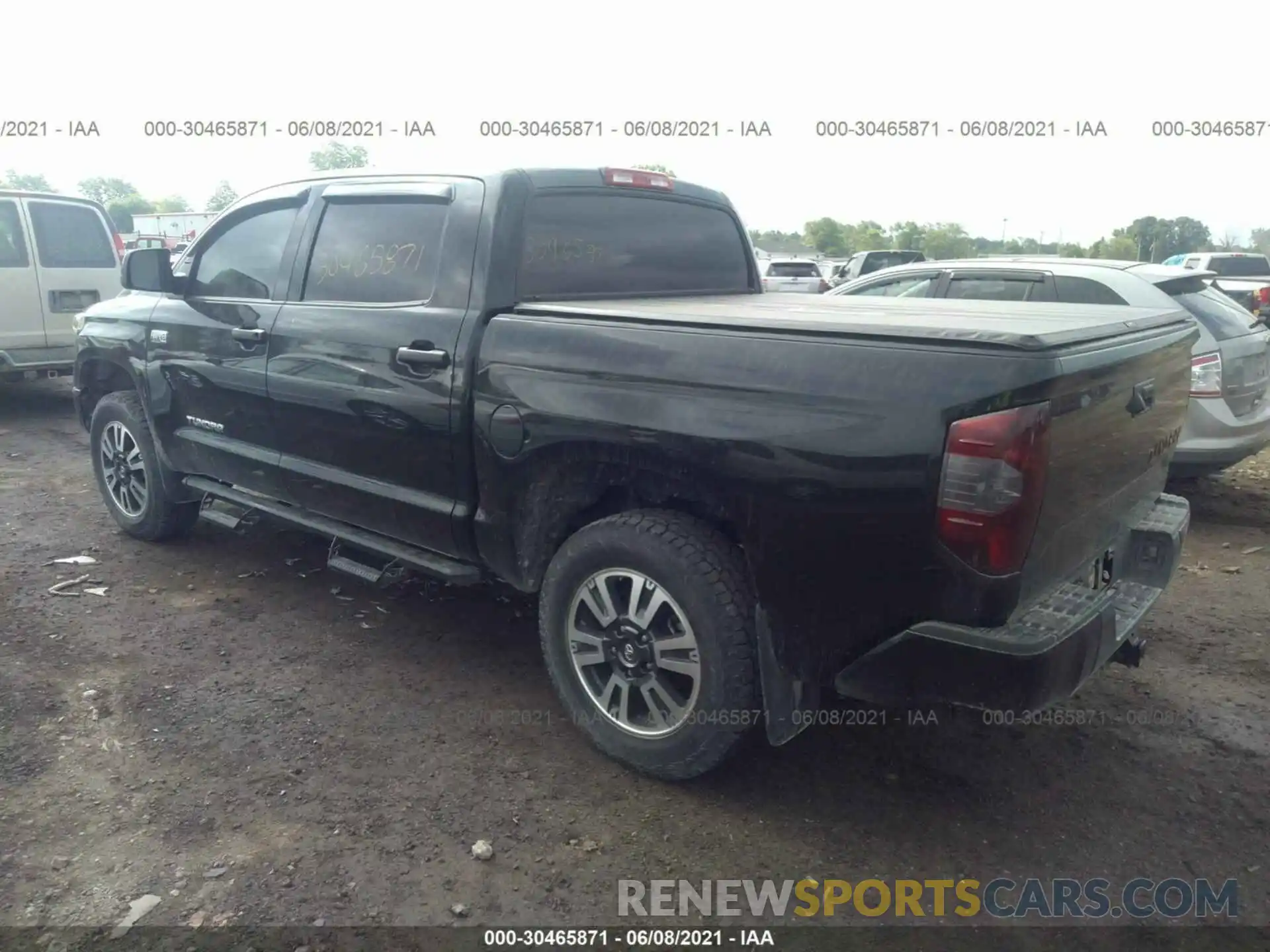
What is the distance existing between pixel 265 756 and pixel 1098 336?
9.50 ft

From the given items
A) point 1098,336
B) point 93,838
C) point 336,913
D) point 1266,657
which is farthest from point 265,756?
point 1266,657

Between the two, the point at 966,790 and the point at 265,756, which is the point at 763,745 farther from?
the point at 265,756

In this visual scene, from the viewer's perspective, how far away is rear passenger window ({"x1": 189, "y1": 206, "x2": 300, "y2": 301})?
4.21 m

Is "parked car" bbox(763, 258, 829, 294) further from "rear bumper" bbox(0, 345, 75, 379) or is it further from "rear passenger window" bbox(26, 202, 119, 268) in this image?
"rear bumper" bbox(0, 345, 75, 379)

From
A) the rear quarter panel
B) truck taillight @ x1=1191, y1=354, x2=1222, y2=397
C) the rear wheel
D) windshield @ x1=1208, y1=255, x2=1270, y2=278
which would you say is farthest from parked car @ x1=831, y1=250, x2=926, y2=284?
the rear quarter panel

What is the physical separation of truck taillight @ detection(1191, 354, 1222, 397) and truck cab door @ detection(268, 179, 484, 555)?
4.39m

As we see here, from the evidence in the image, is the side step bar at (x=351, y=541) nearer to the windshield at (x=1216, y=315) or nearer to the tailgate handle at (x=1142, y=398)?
the tailgate handle at (x=1142, y=398)

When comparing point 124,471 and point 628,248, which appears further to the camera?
point 124,471

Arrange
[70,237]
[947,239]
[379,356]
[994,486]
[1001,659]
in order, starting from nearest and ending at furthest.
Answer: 1. [994,486]
2. [1001,659]
3. [379,356]
4. [70,237]
5. [947,239]

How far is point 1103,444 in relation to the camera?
2604mm

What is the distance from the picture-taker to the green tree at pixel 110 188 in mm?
58062

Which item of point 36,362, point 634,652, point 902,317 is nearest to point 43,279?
point 36,362

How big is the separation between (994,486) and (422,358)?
2.02 meters

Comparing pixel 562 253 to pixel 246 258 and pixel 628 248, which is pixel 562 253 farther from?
pixel 246 258
